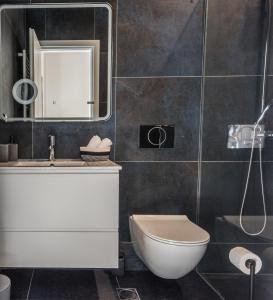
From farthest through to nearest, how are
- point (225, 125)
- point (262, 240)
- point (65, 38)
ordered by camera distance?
point (65, 38)
point (225, 125)
point (262, 240)

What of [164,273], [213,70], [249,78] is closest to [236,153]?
[249,78]

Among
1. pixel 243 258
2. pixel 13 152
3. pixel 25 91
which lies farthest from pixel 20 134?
pixel 243 258

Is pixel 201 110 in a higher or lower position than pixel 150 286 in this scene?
higher

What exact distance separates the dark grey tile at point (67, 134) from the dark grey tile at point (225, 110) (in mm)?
675

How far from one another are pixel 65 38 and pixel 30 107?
1.75 ft

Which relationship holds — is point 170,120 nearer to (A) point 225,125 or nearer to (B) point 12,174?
(A) point 225,125

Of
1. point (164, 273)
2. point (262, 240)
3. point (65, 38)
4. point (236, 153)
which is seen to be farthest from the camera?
point (65, 38)

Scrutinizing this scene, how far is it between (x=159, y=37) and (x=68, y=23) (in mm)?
634

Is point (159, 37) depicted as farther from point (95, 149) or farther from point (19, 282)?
point (19, 282)

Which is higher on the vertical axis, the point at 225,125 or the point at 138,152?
the point at 225,125

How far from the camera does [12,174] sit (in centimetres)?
153

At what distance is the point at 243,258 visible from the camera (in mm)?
1316

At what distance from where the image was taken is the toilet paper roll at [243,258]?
4.24 ft

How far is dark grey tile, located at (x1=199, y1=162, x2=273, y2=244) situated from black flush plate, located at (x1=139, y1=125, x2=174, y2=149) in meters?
0.32
